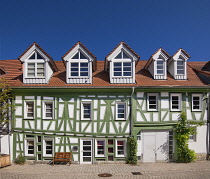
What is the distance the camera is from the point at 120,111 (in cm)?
1414

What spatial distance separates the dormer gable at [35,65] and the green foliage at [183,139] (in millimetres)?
11630

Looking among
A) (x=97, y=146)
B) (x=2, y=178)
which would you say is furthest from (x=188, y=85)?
(x=2, y=178)

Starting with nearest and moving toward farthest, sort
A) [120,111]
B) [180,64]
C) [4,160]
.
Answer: [4,160] → [120,111] → [180,64]

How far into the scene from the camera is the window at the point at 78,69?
1445 centimetres

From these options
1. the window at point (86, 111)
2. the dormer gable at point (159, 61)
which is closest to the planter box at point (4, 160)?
the window at point (86, 111)

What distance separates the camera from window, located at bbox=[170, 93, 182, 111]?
14328 millimetres

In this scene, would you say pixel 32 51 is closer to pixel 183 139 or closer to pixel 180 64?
pixel 180 64

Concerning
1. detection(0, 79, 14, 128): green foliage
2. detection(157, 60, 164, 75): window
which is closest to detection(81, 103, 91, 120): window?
detection(0, 79, 14, 128): green foliage

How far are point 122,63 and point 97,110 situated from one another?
4.46 meters

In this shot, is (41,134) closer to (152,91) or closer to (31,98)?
(31,98)

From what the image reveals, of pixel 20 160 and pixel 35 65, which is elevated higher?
pixel 35 65

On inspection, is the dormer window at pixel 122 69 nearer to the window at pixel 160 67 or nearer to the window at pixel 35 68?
the window at pixel 160 67

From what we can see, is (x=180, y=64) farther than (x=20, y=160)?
Yes

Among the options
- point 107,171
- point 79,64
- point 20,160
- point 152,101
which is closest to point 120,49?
point 79,64
